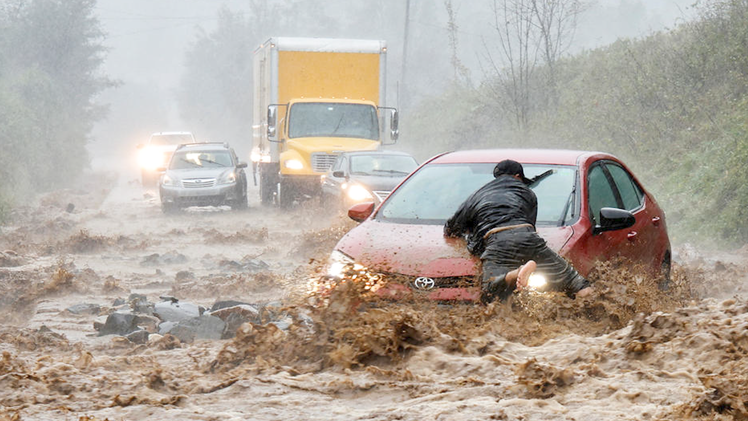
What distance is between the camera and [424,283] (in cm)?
643

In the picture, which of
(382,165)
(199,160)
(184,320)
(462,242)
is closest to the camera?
(462,242)

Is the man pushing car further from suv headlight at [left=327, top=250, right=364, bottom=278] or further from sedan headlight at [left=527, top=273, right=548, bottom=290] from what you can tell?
suv headlight at [left=327, top=250, right=364, bottom=278]

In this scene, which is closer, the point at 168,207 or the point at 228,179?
the point at 168,207

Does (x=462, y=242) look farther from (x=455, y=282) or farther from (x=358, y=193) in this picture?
(x=358, y=193)

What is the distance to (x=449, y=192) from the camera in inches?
309

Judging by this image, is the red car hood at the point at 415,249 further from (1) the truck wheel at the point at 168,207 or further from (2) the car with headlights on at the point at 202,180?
(1) the truck wheel at the point at 168,207

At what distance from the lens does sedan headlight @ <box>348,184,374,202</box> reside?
682 inches

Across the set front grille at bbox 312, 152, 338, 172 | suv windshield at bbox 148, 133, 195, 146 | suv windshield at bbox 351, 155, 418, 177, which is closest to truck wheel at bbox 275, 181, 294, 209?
front grille at bbox 312, 152, 338, 172

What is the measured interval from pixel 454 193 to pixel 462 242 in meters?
1.01

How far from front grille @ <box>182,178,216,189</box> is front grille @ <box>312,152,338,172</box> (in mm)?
3166

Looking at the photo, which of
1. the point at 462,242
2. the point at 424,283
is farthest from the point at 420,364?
the point at 462,242

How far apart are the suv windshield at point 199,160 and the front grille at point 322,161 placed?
3.72 meters

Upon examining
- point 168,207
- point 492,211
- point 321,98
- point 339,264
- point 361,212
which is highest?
point 321,98

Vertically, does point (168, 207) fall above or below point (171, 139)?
below
